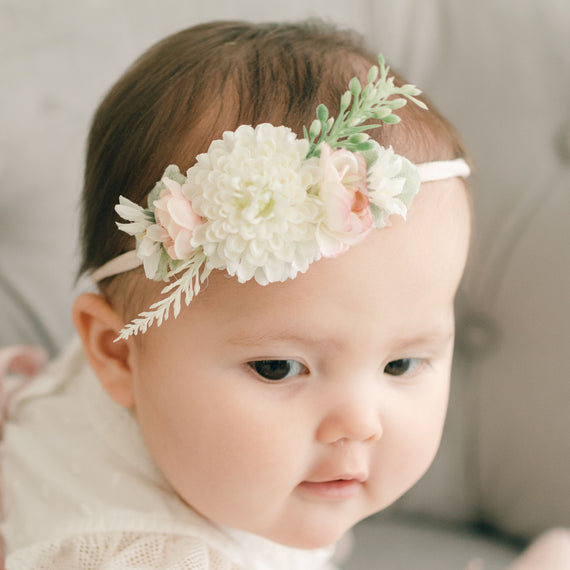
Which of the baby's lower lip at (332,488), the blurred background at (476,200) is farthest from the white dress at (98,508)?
the blurred background at (476,200)

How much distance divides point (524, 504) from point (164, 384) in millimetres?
697

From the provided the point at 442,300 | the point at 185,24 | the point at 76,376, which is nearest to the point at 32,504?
the point at 76,376

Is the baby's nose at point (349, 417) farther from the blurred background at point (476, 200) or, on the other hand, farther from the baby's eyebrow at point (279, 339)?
the blurred background at point (476, 200)

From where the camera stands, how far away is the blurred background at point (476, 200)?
1.13 meters

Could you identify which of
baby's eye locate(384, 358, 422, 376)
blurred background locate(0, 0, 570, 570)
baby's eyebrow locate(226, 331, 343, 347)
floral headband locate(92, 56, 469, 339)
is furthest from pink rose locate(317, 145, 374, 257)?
blurred background locate(0, 0, 570, 570)

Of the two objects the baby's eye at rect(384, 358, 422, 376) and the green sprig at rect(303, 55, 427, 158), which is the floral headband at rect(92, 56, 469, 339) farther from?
the baby's eye at rect(384, 358, 422, 376)

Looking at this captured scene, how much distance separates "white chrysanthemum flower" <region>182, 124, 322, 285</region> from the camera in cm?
61

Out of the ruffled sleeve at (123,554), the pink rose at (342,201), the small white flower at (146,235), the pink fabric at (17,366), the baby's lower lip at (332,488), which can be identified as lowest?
the ruffled sleeve at (123,554)

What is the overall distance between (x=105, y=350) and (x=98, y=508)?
0.59 ft

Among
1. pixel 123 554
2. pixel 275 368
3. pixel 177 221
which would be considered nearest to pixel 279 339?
pixel 275 368

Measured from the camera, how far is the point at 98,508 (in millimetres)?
873

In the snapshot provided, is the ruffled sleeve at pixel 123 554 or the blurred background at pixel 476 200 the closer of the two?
the ruffled sleeve at pixel 123 554

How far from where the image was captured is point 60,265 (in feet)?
3.93

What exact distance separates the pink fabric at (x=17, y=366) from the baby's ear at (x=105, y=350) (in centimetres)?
26
